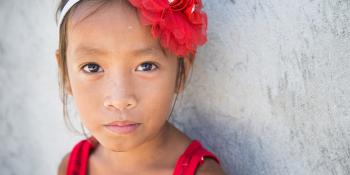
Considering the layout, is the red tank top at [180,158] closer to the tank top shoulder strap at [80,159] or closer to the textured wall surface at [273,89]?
the tank top shoulder strap at [80,159]

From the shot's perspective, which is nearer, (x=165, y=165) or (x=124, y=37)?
(x=124, y=37)

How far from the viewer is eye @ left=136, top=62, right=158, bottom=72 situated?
1.48 meters

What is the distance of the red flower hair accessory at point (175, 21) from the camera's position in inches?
55.2

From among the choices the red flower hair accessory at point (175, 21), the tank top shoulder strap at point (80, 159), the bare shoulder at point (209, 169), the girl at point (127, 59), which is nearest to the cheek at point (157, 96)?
the girl at point (127, 59)

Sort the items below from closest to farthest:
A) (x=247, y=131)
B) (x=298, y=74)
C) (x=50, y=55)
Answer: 1. (x=298, y=74)
2. (x=247, y=131)
3. (x=50, y=55)

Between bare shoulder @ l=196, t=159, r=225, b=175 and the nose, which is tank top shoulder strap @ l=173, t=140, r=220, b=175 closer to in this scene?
bare shoulder @ l=196, t=159, r=225, b=175

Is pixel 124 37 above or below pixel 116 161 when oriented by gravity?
above

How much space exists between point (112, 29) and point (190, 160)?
0.55m

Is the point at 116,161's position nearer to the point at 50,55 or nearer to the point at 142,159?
the point at 142,159

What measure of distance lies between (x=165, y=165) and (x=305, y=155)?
0.50 m

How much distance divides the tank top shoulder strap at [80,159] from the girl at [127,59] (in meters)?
0.37

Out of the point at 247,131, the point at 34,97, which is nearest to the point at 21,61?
the point at 34,97

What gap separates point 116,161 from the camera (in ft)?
5.89

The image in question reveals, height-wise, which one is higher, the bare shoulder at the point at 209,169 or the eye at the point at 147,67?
the eye at the point at 147,67
